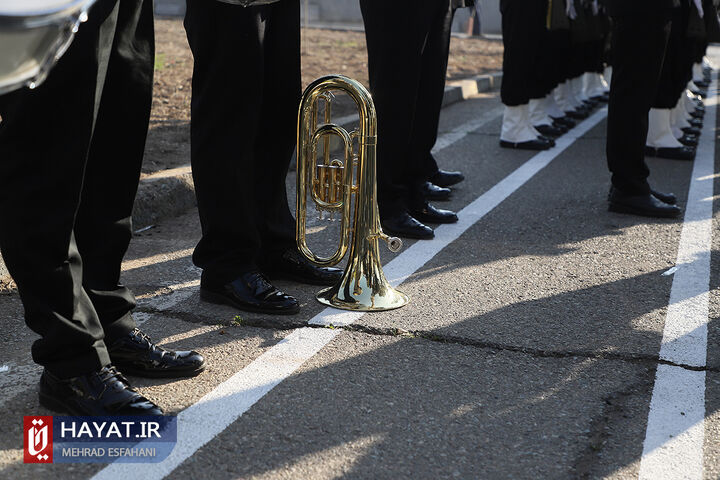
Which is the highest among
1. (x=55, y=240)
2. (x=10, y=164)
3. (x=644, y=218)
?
(x=10, y=164)

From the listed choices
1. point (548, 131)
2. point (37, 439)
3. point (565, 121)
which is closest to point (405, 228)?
point (37, 439)

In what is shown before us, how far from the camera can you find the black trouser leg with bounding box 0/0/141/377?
6.98ft

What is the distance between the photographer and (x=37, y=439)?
7.29 ft

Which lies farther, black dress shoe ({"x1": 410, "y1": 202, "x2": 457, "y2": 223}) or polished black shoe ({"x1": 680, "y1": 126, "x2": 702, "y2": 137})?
polished black shoe ({"x1": 680, "y1": 126, "x2": 702, "y2": 137})

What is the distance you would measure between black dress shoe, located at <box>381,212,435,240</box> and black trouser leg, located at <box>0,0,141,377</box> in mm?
2110

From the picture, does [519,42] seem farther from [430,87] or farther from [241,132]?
[241,132]

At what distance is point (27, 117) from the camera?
2.11 m

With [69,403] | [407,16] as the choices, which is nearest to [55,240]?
[69,403]

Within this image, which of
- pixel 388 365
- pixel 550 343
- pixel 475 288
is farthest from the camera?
pixel 475 288

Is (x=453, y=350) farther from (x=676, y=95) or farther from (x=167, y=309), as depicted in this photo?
(x=676, y=95)

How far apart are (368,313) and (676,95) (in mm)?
4170

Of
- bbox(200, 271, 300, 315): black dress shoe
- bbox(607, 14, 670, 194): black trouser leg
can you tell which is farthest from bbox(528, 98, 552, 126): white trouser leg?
bbox(200, 271, 300, 315): black dress shoe

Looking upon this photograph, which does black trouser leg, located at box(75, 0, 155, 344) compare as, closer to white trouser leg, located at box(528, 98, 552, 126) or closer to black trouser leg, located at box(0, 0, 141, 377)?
black trouser leg, located at box(0, 0, 141, 377)

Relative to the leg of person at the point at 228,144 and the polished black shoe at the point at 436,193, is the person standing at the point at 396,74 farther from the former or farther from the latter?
the leg of person at the point at 228,144
